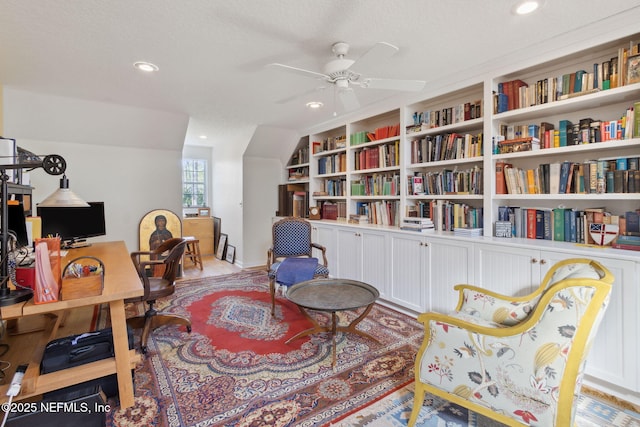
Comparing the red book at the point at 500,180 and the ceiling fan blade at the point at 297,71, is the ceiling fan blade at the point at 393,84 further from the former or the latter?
the red book at the point at 500,180

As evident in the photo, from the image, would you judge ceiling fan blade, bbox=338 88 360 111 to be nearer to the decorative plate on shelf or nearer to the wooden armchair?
the wooden armchair

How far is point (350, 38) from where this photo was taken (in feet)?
6.75

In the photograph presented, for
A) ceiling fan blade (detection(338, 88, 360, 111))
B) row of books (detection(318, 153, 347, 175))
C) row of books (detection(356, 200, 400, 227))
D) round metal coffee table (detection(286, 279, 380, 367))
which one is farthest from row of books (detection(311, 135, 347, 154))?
round metal coffee table (detection(286, 279, 380, 367))

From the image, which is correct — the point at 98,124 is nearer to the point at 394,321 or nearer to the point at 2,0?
the point at 2,0

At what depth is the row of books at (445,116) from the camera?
278 centimetres

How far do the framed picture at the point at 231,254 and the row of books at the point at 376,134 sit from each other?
2918 millimetres

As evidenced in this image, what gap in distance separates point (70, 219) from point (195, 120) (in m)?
1.92

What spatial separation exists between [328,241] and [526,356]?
9.36ft

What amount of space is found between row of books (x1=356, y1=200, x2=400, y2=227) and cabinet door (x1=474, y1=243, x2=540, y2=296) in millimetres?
1196

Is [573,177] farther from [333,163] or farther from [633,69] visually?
[333,163]

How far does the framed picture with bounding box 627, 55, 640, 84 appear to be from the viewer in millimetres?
1858

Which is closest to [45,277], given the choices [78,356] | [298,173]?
[78,356]

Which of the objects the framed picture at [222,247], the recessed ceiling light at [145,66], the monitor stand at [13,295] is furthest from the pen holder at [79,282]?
the framed picture at [222,247]

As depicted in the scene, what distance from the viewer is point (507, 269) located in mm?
2264
